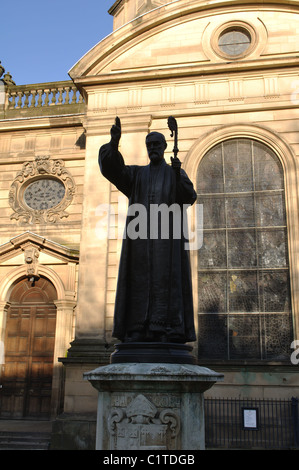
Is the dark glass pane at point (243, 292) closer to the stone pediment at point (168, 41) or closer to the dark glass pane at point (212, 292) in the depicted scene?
the dark glass pane at point (212, 292)

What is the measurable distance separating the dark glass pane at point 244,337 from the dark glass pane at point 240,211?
2.70 metres

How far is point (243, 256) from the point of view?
45.1ft

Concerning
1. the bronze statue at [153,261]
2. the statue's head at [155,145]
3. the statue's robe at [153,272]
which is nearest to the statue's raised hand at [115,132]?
the bronze statue at [153,261]

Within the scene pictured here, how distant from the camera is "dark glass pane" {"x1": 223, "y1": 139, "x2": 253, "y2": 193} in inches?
561

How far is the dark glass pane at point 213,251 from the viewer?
45.3 ft

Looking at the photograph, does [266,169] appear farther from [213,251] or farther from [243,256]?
[213,251]

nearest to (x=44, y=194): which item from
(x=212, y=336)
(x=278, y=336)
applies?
(x=212, y=336)

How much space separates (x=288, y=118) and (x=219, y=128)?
2023 mm

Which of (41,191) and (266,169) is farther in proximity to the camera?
(41,191)

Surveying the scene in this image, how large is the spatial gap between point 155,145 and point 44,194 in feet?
39.9

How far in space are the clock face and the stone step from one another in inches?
291

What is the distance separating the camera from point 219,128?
14531mm
